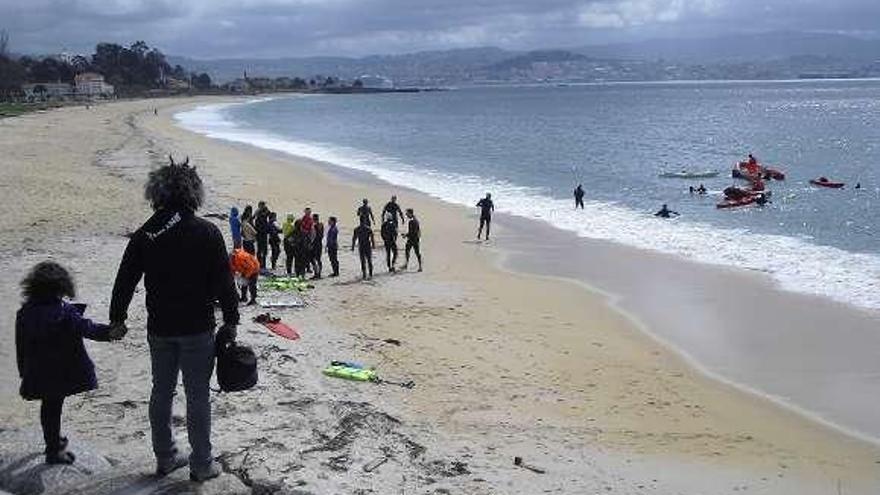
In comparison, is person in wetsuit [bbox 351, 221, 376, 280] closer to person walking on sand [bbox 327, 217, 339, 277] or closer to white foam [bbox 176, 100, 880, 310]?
person walking on sand [bbox 327, 217, 339, 277]

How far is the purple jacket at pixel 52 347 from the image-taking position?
5852 mm

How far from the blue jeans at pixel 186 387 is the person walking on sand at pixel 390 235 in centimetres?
1291

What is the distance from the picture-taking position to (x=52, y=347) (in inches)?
233

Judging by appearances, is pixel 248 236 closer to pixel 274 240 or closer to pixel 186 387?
pixel 274 240

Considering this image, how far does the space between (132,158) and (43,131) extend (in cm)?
2225

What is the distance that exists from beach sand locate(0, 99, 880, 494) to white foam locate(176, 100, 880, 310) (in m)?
4.46

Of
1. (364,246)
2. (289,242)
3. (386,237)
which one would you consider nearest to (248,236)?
(289,242)

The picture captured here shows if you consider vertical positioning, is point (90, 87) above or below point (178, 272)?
above

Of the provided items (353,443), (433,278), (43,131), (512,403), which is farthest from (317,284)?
(43,131)

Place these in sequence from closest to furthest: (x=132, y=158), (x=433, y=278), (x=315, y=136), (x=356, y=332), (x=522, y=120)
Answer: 1. (x=356, y=332)
2. (x=433, y=278)
3. (x=132, y=158)
4. (x=315, y=136)
5. (x=522, y=120)

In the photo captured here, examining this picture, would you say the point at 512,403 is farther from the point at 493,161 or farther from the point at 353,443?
the point at 493,161

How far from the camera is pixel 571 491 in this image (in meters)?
7.71

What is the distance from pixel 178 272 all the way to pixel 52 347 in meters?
1.37

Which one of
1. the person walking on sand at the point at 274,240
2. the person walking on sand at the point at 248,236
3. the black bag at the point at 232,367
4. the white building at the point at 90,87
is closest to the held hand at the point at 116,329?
the black bag at the point at 232,367
